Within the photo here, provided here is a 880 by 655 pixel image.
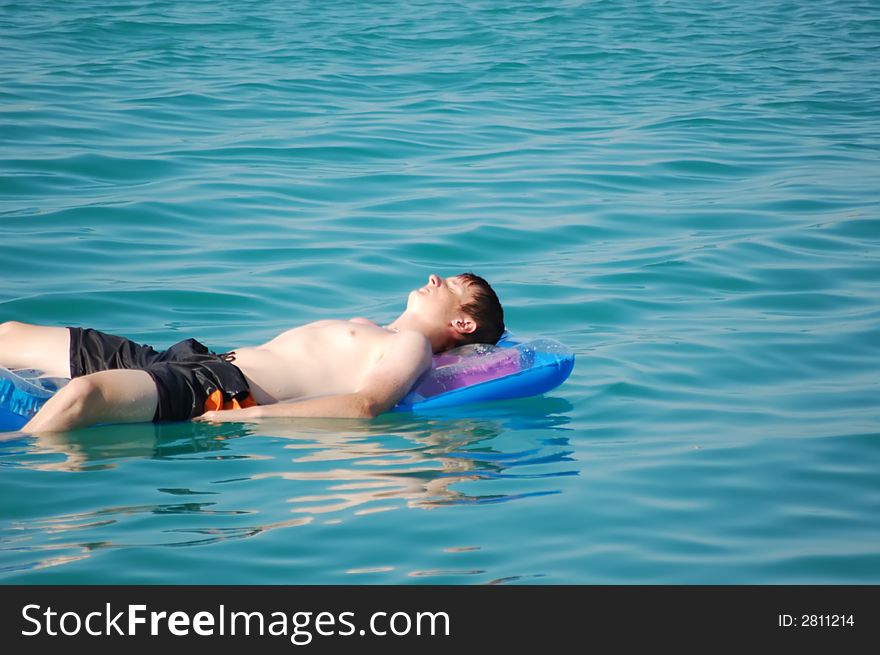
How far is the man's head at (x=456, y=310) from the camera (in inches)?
246

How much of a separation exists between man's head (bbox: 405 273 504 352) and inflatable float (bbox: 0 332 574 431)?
0.23 ft

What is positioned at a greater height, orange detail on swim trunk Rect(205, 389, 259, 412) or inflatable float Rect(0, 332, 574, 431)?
orange detail on swim trunk Rect(205, 389, 259, 412)

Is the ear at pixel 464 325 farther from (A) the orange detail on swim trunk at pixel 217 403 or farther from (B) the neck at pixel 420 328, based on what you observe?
(A) the orange detail on swim trunk at pixel 217 403

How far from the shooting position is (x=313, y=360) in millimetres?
5832

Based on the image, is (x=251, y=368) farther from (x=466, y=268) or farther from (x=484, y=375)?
(x=466, y=268)

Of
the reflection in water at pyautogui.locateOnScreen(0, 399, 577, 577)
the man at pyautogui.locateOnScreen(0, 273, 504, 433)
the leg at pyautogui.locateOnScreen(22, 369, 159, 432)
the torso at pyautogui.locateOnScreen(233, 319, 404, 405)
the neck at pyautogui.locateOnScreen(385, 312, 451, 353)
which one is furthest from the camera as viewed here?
the neck at pyautogui.locateOnScreen(385, 312, 451, 353)

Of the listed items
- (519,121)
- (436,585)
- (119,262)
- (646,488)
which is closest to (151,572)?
(436,585)

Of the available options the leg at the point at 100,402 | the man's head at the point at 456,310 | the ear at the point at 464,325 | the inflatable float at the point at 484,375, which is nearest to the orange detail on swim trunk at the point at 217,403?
the leg at the point at 100,402

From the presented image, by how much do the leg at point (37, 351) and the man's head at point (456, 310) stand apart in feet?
5.70

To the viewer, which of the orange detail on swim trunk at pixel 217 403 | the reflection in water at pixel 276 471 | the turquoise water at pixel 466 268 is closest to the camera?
the reflection in water at pixel 276 471

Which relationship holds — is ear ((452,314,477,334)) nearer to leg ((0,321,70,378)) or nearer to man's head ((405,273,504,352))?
man's head ((405,273,504,352))

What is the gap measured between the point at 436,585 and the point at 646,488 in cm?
132

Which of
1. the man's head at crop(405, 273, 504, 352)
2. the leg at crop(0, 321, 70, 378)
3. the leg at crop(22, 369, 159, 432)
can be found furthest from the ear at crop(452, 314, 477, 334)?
the leg at crop(0, 321, 70, 378)

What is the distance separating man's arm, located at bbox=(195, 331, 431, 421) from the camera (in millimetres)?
5457
